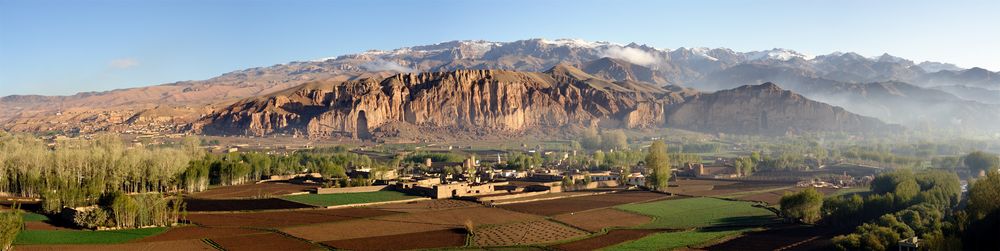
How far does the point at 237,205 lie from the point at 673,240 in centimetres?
3643

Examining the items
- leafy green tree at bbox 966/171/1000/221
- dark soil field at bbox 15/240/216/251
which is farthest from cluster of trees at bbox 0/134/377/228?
leafy green tree at bbox 966/171/1000/221

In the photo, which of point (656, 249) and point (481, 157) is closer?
point (656, 249)

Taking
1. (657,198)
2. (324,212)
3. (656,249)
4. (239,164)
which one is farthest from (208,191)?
(656,249)

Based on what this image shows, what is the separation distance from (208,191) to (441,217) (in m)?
30.7

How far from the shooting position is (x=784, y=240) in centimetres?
5022

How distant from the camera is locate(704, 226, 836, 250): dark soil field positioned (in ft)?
156

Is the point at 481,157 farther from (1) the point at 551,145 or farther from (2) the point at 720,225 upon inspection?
(2) the point at 720,225

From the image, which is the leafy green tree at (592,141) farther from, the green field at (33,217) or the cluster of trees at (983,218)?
the green field at (33,217)

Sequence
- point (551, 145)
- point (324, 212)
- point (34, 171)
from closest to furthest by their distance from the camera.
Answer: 1. point (324, 212)
2. point (34, 171)
3. point (551, 145)

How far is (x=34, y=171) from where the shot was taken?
6800 cm

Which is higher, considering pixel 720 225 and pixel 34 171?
pixel 34 171

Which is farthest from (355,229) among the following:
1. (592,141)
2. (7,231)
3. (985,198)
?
(592,141)

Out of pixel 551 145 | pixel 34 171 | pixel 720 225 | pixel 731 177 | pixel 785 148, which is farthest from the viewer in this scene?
pixel 551 145

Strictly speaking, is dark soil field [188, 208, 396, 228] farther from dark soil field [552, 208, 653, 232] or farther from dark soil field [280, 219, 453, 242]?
dark soil field [552, 208, 653, 232]
